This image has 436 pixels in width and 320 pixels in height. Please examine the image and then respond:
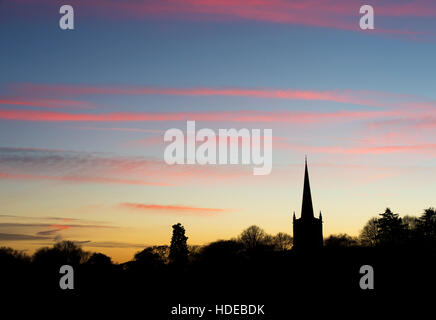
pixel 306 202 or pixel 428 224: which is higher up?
pixel 306 202

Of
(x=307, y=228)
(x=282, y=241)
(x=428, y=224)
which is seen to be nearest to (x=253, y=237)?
(x=282, y=241)

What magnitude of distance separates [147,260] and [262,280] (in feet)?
90.4

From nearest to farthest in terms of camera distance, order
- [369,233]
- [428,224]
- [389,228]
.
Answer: [428,224] → [389,228] → [369,233]

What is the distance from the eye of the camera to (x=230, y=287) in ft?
308

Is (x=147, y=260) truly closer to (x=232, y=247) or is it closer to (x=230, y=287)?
(x=232, y=247)

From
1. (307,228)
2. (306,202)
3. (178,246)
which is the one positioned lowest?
(178,246)

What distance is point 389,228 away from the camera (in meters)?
119

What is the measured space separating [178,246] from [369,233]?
4417 cm

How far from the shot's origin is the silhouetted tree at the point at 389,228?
117 meters

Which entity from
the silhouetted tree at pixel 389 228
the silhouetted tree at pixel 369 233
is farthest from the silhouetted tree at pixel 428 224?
the silhouetted tree at pixel 369 233

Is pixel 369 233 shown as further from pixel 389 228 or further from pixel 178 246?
pixel 178 246

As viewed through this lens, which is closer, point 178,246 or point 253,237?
point 178,246

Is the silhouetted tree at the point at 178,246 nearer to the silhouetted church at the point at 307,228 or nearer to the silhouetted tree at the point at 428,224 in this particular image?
the silhouetted church at the point at 307,228

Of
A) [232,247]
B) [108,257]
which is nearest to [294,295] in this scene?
[232,247]
